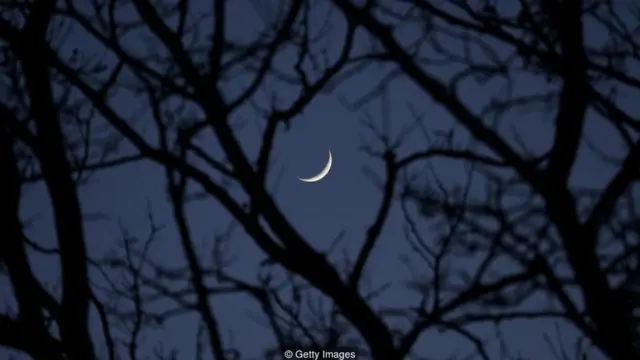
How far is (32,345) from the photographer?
300 centimetres

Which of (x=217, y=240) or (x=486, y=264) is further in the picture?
(x=217, y=240)

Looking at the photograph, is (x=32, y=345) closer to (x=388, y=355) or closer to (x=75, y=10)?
(x=388, y=355)

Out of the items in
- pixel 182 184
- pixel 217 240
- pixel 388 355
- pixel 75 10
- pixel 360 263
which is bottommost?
pixel 388 355

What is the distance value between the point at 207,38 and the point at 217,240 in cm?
144

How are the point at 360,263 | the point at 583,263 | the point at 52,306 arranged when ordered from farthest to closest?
the point at 360,263
the point at 52,306
the point at 583,263

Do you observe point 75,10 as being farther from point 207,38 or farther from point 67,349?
point 67,349

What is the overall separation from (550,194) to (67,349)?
2024 millimetres

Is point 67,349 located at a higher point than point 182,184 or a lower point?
lower

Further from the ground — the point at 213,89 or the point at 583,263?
the point at 213,89

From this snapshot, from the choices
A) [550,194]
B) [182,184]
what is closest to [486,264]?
[550,194]

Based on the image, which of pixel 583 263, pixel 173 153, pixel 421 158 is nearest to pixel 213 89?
pixel 173 153

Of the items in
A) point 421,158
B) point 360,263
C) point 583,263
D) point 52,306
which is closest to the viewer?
point 583,263

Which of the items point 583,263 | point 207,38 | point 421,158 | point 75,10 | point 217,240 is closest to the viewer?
point 583,263

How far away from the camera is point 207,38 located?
4559mm
